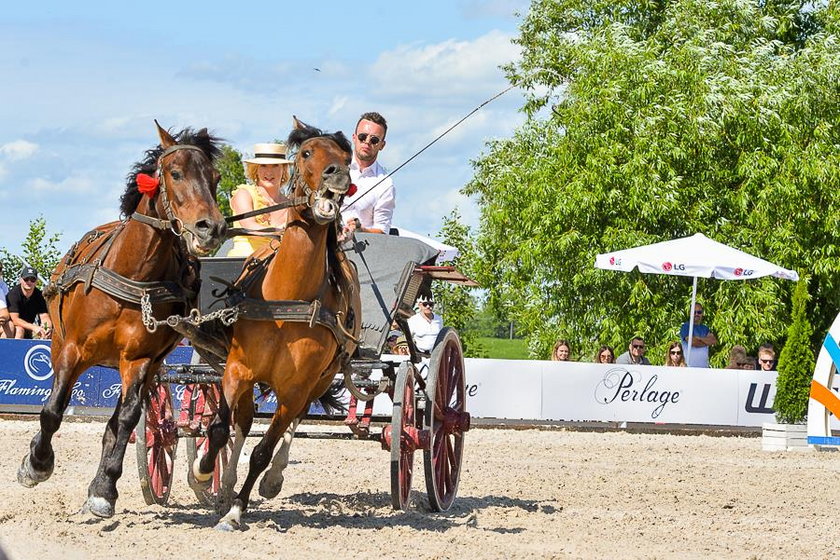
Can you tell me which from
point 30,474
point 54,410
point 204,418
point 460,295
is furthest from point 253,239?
point 460,295

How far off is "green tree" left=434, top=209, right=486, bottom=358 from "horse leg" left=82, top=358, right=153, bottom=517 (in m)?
23.1

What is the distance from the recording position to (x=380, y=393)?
8.36m

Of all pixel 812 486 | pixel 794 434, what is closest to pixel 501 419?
pixel 794 434

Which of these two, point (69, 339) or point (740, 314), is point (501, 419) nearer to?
point (740, 314)

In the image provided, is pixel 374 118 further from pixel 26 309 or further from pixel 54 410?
pixel 26 309

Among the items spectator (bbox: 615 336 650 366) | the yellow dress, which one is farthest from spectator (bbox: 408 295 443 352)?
the yellow dress

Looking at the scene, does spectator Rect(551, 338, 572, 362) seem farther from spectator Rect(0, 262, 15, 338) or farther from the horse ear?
the horse ear

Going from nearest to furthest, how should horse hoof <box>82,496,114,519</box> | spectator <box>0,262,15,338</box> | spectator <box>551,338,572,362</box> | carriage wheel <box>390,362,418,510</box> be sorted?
horse hoof <box>82,496,114,519</box>, carriage wheel <box>390,362,418,510</box>, spectator <box>0,262,15,338</box>, spectator <box>551,338,572,362</box>

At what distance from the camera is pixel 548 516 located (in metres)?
8.48

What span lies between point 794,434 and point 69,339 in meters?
10.3

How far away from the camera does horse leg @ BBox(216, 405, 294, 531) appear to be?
7086mm

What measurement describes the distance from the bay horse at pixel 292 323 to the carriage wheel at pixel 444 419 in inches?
40.6

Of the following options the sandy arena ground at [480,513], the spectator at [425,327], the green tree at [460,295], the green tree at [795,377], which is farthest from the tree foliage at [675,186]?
the sandy arena ground at [480,513]

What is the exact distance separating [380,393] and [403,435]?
21.4 inches
